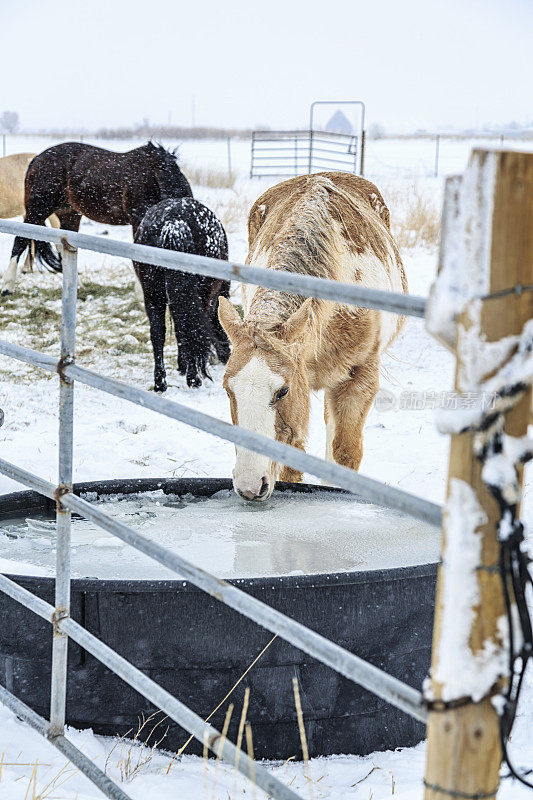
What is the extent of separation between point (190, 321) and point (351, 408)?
2679 mm

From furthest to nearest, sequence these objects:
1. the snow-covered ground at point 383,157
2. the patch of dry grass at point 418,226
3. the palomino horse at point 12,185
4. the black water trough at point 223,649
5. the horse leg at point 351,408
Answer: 1. the snow-covered ground at point 383,157
2. the palomino horse at point 12,185
3. the patch of dry grass at point 418,226
4. the horse leg at point 351,408
5. the black water trough at point 223,649

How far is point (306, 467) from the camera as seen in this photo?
113 cm

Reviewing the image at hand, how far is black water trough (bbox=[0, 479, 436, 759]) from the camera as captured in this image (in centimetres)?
216

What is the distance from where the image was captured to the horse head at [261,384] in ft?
9.29

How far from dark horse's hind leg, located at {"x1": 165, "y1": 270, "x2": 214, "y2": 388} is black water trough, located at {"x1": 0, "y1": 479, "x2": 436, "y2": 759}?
4.41m

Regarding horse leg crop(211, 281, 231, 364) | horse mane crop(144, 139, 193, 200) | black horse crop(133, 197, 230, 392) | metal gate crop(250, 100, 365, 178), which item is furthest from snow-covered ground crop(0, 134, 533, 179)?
black horse crop(133, 197, 230, 392)

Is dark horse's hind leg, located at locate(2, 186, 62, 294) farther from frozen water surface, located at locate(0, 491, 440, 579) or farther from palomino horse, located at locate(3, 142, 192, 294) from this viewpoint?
frozen water surface, located at locate(0, 491, 440, 579)

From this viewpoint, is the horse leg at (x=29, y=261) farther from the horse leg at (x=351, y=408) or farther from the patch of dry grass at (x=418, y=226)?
the horse leg at (x=351, y=408)

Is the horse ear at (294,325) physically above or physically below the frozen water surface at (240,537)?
above

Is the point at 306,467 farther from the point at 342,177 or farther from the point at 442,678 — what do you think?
the point at 342,177

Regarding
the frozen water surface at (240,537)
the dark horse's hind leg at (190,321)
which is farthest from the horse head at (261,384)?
the dark horse's hind leg at (190,321)

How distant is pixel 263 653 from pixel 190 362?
4601 millimetres

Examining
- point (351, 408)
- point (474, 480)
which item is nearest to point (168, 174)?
point (351, 408)

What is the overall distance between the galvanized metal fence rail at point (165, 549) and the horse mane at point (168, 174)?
6.09 metres
